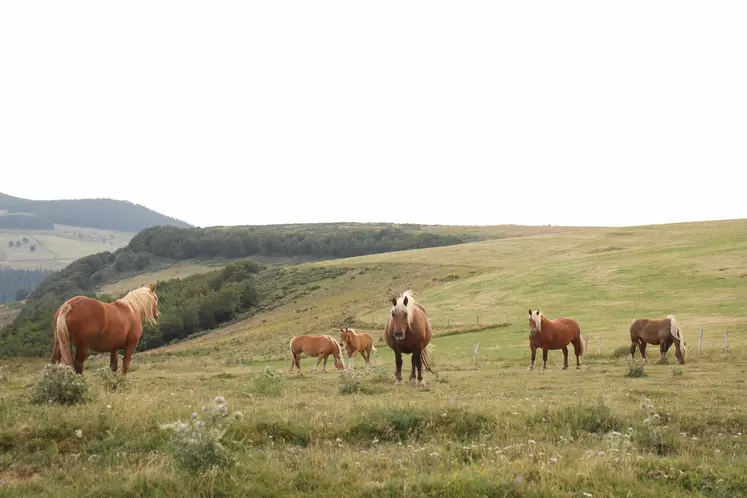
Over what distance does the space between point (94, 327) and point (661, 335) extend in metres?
20.4

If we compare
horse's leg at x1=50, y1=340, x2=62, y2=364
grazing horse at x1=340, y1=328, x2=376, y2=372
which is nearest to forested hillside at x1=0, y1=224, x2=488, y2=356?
grazing horse at x1=340, y1=328, x2=376, y2=372

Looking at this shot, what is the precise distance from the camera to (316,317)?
56.1 m

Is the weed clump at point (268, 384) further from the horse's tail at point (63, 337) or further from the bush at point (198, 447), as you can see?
the bush at point (198, 447)

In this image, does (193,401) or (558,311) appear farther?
(558,311)

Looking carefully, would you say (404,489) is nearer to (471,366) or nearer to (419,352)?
(419,352)

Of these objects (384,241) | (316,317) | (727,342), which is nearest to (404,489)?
(727,342)

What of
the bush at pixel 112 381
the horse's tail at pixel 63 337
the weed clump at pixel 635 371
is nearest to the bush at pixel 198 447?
the bush at pixel 112 381

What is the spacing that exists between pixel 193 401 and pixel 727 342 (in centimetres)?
2457

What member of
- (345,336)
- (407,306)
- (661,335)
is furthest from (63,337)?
(661,335)

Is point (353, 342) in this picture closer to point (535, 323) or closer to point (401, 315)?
point (535, 323)

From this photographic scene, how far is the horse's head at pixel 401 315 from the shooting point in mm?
15016

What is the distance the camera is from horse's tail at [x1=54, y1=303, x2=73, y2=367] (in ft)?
37.9

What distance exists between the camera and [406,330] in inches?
611

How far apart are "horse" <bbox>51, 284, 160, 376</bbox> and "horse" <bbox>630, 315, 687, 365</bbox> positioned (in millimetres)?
18039
